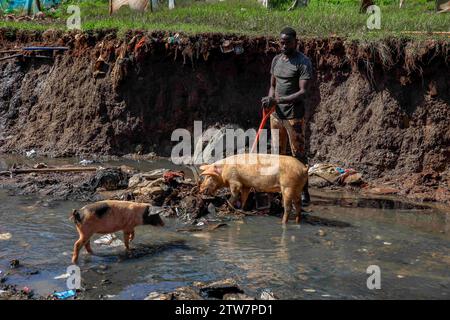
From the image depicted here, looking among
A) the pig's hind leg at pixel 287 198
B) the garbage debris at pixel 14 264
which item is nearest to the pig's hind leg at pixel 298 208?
the pig's hind leg at pixel 287 198

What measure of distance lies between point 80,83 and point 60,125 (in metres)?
1.19

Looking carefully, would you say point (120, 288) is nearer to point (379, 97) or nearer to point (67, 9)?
point (379, 97)

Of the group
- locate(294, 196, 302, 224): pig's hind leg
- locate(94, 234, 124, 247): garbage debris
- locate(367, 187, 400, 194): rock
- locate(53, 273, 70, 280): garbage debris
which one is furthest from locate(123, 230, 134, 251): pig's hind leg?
locate(367, 187, 400, 194): rock

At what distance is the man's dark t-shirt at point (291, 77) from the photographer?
1065 centimetres

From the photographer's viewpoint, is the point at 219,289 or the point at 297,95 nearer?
the point at 219,289

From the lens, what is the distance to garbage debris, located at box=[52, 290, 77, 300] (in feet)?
22.7

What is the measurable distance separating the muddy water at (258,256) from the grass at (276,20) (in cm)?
530

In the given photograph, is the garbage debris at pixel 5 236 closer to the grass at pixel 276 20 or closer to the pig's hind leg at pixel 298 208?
the pig's hind leg at pixel 298 208

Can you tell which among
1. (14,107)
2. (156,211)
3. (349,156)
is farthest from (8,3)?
(156,211)

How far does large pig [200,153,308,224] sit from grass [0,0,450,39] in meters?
4.85

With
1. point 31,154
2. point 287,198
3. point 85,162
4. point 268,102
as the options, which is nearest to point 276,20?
point 85,162

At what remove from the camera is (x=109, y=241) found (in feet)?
29.4

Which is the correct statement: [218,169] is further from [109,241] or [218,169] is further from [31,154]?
[31,154]

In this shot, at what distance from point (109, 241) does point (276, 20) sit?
10338 millimetres
